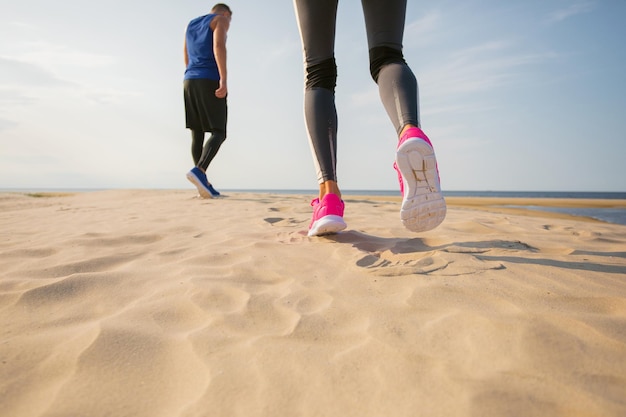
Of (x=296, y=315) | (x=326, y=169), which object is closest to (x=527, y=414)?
(x=296, y=315)

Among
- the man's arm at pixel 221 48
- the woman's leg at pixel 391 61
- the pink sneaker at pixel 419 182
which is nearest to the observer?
the pink sneaker at pixel 419 182

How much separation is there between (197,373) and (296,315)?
1.04 feet

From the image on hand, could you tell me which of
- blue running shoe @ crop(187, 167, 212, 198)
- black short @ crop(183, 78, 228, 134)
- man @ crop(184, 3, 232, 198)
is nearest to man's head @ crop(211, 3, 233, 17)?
man @ crop(184, 3, 232, 198)

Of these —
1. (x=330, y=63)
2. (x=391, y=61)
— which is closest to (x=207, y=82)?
(x=330, y=63)

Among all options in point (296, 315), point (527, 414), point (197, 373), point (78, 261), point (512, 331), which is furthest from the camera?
point (78, 261)

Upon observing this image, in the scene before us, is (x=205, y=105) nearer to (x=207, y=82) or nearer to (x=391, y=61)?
(x=207, y=82)

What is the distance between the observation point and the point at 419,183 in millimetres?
1396

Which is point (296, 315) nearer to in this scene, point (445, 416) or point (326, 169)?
point (445, 416)

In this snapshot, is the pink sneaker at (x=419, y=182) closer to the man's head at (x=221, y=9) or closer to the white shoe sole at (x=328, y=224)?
the white shoe sole at (x=328, y=224)

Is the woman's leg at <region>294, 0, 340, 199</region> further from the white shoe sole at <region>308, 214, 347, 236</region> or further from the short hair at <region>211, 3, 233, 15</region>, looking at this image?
the short hair at <region>211, 3, 233, 15</region>

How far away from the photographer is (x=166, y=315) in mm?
964

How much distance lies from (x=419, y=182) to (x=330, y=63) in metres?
0.80

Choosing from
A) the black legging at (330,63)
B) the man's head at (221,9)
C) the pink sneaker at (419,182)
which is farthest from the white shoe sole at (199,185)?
the pink sneaker at (419,182)

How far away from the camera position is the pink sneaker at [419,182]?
1370mm
